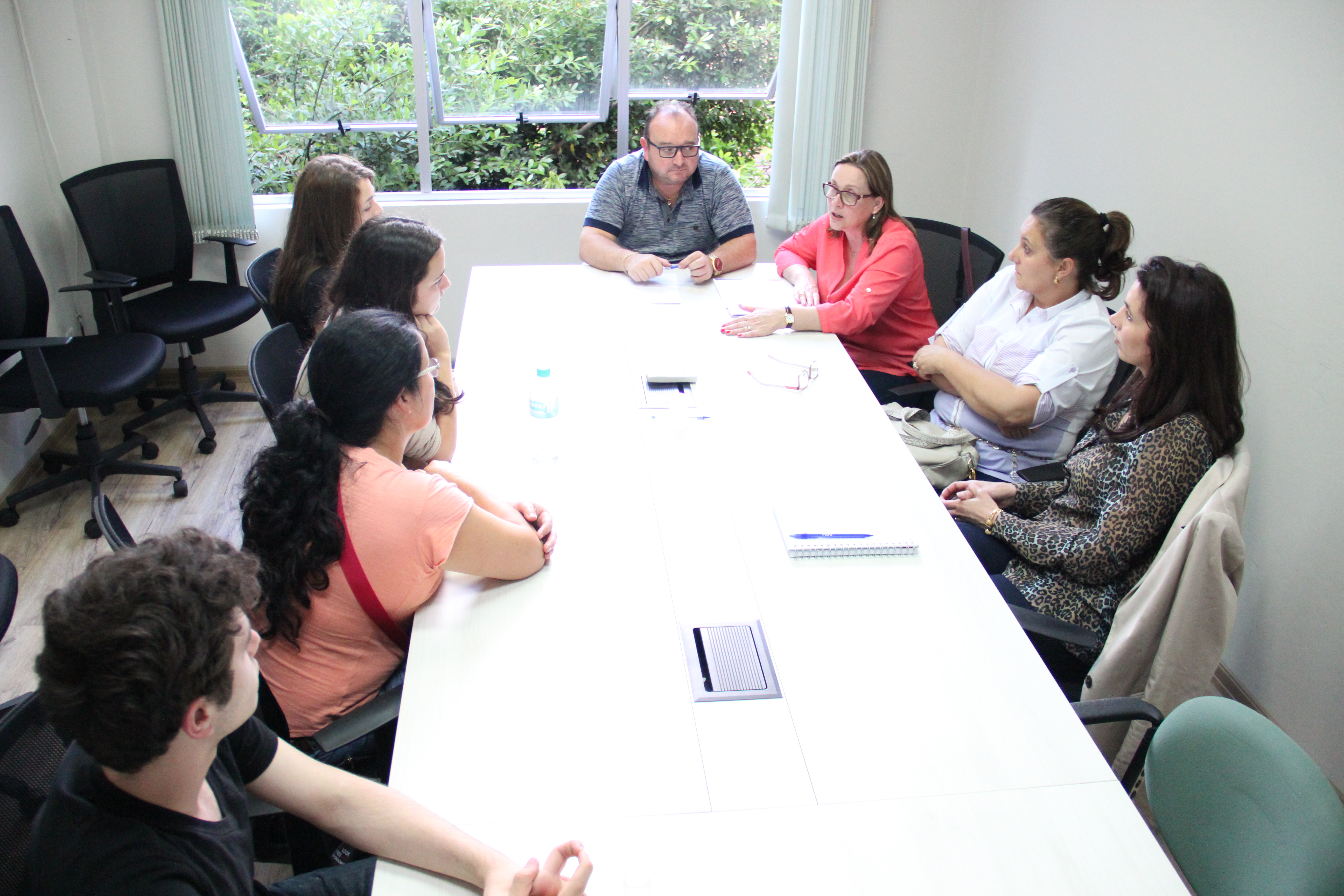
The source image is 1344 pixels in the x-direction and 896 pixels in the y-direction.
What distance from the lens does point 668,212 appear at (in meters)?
3.67

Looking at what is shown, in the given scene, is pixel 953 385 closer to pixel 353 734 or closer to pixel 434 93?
pixel 353 734

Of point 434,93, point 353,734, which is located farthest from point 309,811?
point 434,93

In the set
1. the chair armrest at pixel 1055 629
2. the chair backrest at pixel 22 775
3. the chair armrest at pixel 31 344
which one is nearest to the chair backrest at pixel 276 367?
the chair backrest at pixel 22 775

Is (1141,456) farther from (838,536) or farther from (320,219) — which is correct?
(320,219)

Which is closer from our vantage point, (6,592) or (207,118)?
(6,592)

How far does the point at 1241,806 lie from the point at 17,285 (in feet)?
12.8

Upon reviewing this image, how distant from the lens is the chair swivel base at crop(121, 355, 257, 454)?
12.6 feet

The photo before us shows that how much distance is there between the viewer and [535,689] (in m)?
1.53

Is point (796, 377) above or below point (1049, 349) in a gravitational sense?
below

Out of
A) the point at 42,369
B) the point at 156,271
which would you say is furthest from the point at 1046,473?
the point at 156,271

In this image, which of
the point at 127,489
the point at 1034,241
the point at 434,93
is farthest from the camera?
the point at 434,93

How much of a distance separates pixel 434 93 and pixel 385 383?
3.22m

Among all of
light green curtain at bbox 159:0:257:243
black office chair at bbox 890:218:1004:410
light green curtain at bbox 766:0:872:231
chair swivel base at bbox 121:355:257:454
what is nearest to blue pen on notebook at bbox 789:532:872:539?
black office chair at bbox 890:218:1004:410

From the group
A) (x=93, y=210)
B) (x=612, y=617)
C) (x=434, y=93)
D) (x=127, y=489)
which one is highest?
(x=434, y=93)
